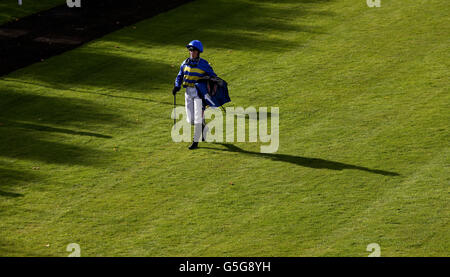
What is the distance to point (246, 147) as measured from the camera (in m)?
17.6

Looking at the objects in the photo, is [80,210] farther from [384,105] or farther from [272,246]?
[384,105]

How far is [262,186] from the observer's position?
Answer: 51.0ft

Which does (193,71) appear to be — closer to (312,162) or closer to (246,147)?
(246,147)

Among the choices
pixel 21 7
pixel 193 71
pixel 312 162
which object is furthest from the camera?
pixel 21 7

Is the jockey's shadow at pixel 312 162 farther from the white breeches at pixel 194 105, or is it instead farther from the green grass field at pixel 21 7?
the green grass field at pixel 21 7

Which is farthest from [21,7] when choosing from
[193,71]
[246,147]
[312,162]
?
[312,162]

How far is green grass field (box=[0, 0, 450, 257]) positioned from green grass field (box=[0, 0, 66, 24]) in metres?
4.00

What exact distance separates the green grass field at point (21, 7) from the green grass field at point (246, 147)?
4.00m

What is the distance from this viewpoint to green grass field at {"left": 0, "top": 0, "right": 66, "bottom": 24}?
27.1 meters

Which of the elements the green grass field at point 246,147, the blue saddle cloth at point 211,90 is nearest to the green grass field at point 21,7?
the green grass field at point 246,147

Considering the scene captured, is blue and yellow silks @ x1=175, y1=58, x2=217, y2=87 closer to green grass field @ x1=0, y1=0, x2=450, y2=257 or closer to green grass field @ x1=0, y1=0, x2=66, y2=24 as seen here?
green grass field @ x1=0, y1=0, x2=450, y2=257

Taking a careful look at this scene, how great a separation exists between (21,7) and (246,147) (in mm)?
14103

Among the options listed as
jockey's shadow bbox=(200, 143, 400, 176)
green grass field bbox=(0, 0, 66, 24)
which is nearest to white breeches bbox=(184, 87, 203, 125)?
jockey's shadow bbox=(200, 143, 400, 176)

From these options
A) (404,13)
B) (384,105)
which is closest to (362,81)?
(384,105)
